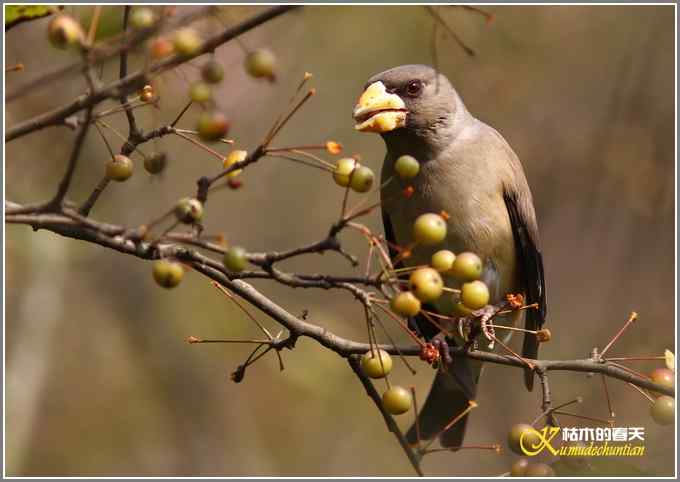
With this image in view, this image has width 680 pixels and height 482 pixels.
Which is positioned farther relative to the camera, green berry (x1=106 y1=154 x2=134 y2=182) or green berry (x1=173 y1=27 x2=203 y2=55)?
green berry (x1=106 y1=154 x2=134 y2=182)

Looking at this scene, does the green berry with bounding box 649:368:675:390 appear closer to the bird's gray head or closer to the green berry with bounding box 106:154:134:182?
the bird's gray head

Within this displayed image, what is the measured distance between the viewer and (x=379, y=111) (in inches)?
185

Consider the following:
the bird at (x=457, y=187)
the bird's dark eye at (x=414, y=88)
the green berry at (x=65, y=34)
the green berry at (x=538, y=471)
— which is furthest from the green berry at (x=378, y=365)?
the bird's dark eye at (x=414, y=88)

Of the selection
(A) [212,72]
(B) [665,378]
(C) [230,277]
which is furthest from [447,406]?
(A) [212,72]

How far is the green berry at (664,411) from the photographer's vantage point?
140 inches

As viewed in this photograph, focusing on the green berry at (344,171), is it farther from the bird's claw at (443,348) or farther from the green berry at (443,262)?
the bird's claw at (443,348)

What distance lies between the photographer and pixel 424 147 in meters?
5.14

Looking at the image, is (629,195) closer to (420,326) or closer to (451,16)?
(451,16)

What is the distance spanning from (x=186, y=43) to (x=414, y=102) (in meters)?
2.92

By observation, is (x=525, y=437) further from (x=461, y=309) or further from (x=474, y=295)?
(x=474, y=295)

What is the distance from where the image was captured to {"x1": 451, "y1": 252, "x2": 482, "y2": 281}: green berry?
2828 mm

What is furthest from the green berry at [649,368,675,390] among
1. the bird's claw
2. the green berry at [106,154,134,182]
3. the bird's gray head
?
the green berry at [106,154,134,182]

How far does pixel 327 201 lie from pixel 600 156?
2.87 m

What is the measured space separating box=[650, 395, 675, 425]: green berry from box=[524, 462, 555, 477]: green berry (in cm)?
50
